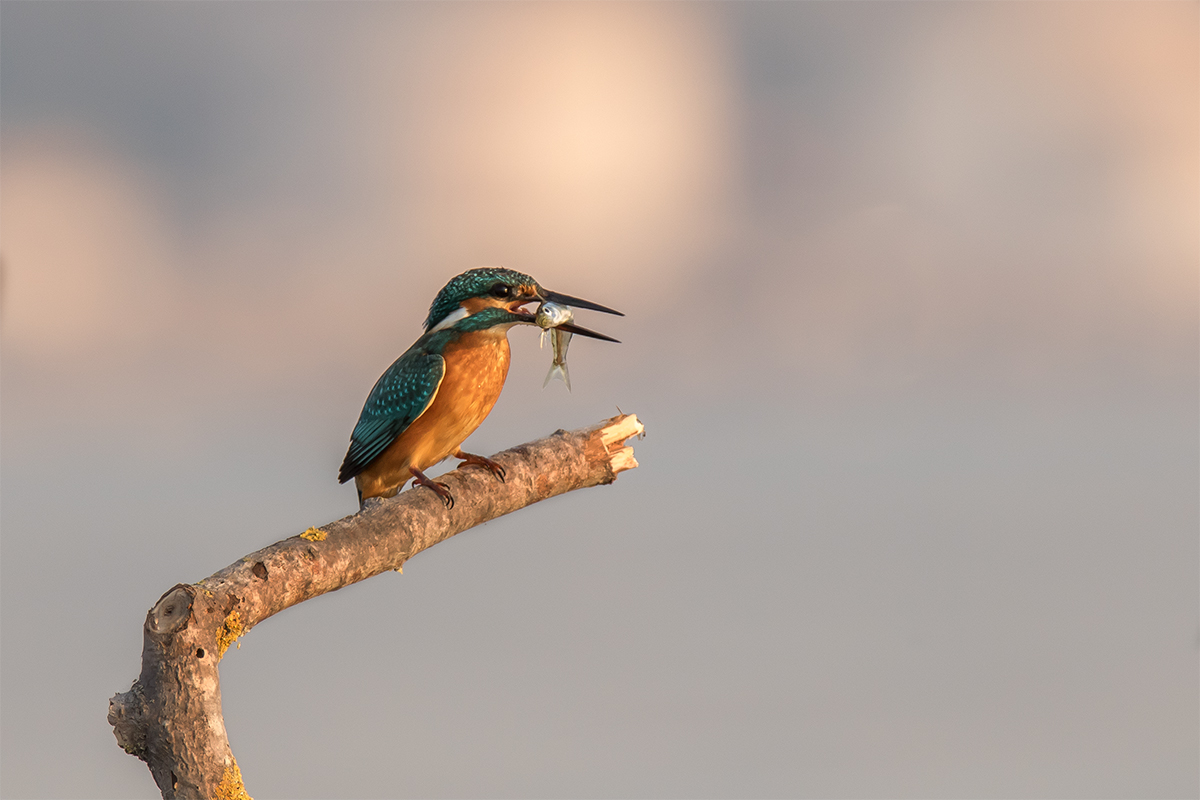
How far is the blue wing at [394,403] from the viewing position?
4871mm

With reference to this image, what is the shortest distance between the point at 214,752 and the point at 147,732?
0.86 feet

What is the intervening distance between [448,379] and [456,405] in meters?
0.14

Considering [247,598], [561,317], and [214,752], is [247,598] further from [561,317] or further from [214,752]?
[561,317]

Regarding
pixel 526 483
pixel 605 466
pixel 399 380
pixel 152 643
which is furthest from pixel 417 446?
pixel 152 643

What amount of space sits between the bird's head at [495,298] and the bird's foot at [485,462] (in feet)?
2.40

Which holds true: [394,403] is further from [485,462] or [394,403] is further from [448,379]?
[485,462]

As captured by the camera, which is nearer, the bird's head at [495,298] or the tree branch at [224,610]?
the tree branch at [224,610]

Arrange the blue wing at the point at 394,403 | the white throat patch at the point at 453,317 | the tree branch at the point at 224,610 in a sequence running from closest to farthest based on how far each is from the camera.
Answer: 1. the tree branch at the point at 224,610
2. the blue wing at the point at 394,403
3. the white throat patch at the point at 453,317

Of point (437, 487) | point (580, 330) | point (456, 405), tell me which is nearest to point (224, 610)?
point (437, 487)

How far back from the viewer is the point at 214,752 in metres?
3.71

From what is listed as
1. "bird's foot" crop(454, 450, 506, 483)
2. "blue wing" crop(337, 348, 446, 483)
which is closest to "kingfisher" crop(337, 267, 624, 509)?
"blue wing" crop(337, 348, 446, 483)

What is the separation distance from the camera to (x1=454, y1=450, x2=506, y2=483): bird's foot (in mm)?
5316

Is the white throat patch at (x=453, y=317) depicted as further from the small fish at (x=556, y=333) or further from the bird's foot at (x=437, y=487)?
the bird's foot at (x=437, y=487)

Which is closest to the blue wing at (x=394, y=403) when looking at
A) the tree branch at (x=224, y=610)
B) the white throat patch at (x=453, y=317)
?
the white throat patch at (x=453, y=317)
